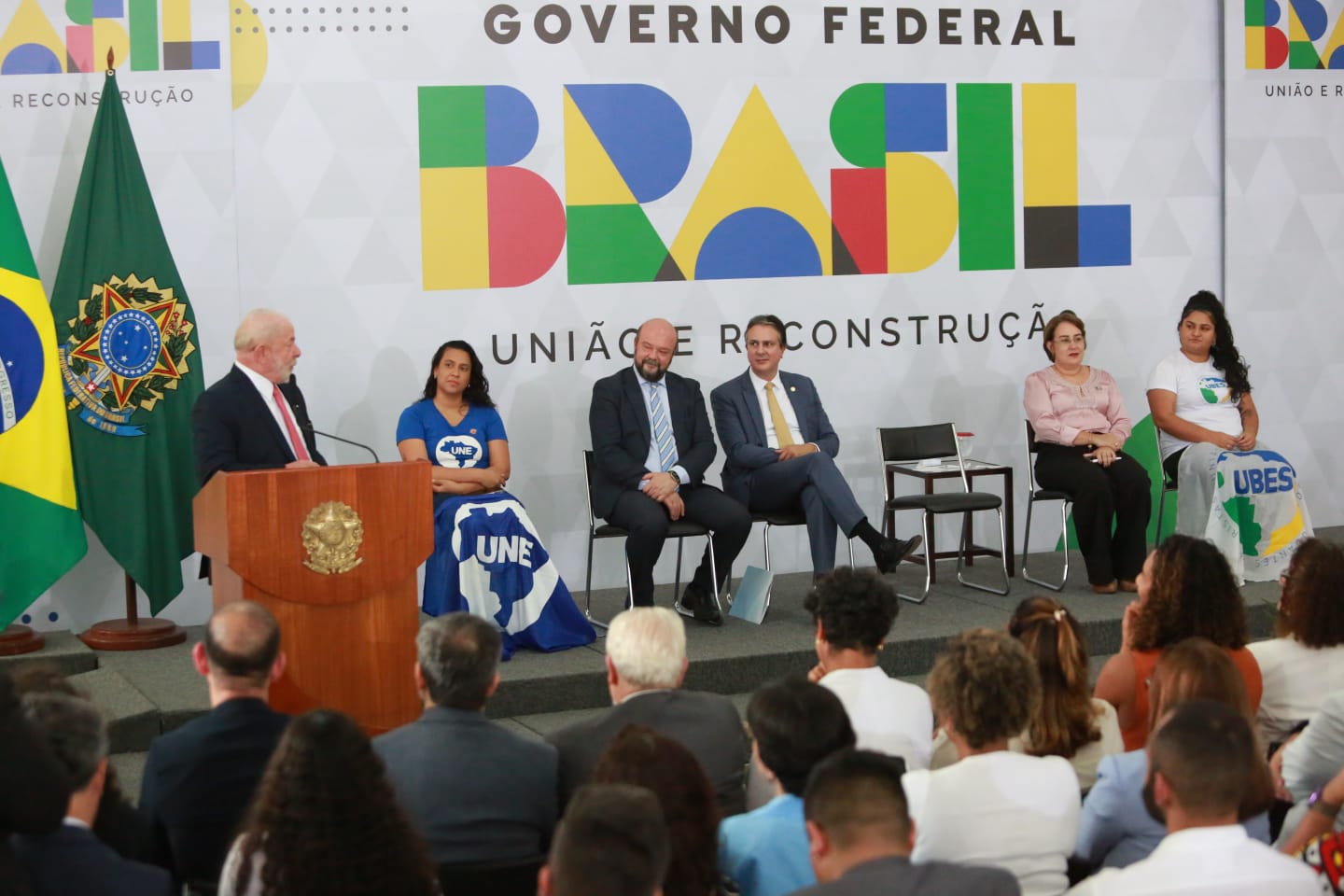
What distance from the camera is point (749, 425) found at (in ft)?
20.6

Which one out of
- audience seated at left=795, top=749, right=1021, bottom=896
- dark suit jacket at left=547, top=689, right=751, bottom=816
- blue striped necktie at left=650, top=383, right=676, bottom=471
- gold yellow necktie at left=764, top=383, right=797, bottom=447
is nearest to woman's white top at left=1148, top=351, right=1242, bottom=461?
gold yellow necktie at left=764, top=383, right=797, bottom=447

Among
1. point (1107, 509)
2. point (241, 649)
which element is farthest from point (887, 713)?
point (1107, 509)

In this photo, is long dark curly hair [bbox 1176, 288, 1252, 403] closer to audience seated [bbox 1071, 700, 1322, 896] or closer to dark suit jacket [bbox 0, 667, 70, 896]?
audience seated [bbox 1071, 700, 1322, 896]

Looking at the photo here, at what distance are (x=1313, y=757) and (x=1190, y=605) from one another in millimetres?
554

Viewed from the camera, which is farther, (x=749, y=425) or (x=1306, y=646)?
(x=749, y=425)

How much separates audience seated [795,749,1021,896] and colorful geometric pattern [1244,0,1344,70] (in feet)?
21.1

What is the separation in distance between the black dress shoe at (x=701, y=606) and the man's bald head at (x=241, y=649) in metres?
3.19

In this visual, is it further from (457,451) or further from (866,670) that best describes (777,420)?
(866,670)

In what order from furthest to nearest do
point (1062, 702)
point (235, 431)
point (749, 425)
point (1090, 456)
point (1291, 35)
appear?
point (1291, 35) < point (1090, 456) < point (749, 425) < point (235, 431) < point (1062, 702)

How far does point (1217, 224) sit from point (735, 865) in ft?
19.5

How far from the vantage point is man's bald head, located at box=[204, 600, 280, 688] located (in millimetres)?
2762

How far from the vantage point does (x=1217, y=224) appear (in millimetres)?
7504

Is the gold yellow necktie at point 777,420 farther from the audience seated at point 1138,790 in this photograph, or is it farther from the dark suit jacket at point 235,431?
the audience seated at point 1138,790

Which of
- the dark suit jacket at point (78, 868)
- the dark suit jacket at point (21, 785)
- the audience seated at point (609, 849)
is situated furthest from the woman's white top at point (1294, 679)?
the dark suit jacket at point (21, 785)
